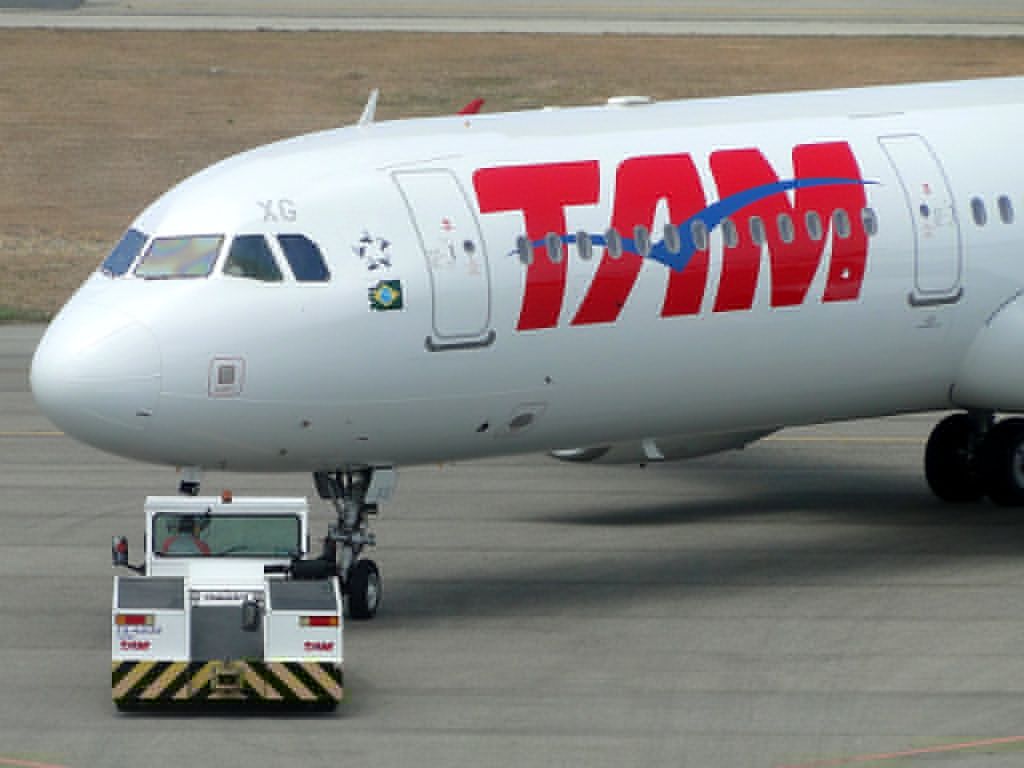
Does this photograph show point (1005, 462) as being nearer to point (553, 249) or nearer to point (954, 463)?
point (954, 463)

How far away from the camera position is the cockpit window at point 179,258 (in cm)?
2448

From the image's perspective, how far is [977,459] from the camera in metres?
32.2

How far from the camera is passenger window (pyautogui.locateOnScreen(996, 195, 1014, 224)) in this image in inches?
1148

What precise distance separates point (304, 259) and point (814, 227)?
6.13 m

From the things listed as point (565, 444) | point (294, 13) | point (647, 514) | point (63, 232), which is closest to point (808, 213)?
point (565, 444)

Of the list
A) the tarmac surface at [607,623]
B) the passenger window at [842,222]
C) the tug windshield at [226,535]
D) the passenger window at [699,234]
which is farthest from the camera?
the passenger window at [842,222]

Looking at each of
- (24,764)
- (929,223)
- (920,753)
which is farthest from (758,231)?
(24,764)

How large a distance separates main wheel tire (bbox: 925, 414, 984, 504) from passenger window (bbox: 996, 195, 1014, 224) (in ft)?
12.5

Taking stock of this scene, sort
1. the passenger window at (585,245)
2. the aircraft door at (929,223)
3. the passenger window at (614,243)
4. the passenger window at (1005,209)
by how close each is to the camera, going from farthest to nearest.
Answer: the passenger window at (1005,209) < the aircraft door at (929,223) < the passenger window at (614,243) < the passenger window at (585,245)

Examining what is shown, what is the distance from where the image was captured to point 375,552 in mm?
29578

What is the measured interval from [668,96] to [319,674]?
5369cm

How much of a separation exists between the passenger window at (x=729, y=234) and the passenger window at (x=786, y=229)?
1.89ft

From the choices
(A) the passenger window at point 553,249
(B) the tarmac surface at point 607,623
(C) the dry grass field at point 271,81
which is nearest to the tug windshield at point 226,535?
(B) the tarmac surface at point 607,623

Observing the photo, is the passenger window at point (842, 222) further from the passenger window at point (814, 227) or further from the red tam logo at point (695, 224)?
the passenger window at point (814, 227)
